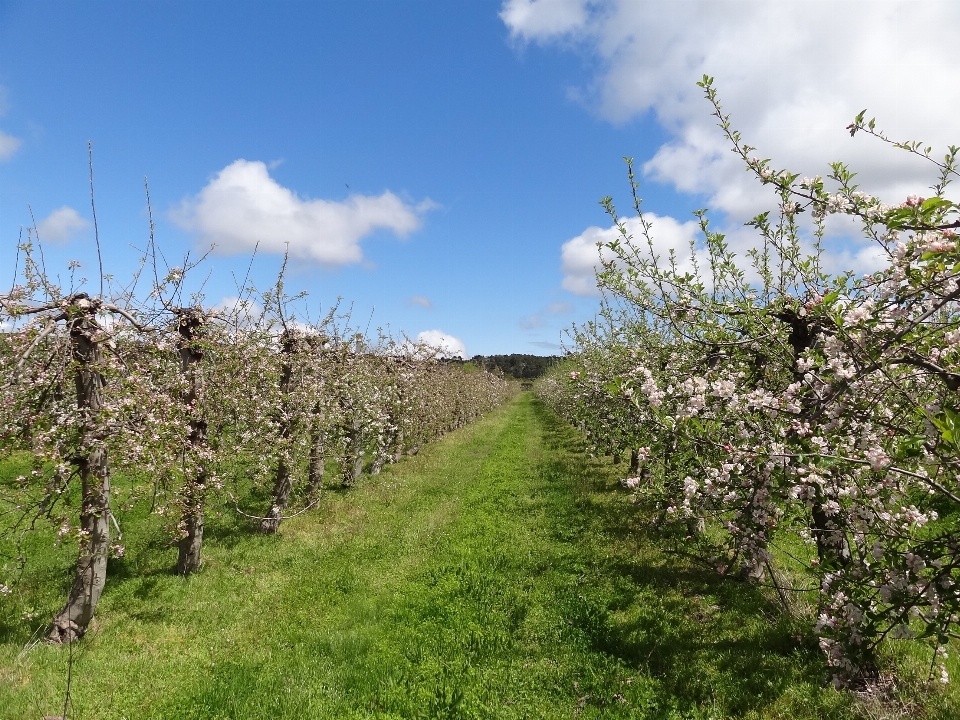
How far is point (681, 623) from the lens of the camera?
733 cm

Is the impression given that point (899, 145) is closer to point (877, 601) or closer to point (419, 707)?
point (877, 601)

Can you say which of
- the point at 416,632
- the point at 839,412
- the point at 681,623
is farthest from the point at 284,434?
the point at 839,412

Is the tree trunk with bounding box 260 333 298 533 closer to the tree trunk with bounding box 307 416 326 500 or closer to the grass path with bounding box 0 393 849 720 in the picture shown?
the grass path with bounding box 0 393 849 720

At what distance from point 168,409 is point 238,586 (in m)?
3.61

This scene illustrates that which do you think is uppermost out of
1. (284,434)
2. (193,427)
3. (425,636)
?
(193,427)

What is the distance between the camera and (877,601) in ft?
11.1

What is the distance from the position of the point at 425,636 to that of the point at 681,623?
12.3 feet

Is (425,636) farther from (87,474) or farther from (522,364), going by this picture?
(522,364)

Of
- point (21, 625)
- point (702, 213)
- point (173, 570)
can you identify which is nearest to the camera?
point (702, 213)

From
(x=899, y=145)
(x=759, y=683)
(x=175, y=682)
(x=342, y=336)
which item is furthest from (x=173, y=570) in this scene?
(x=899, y=145)

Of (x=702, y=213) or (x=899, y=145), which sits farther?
(x=702, y=213)

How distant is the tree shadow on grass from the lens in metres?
5.88

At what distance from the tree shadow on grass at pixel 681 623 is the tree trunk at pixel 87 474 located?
6.88 m

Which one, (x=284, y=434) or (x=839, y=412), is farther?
(x=284, y=434)
